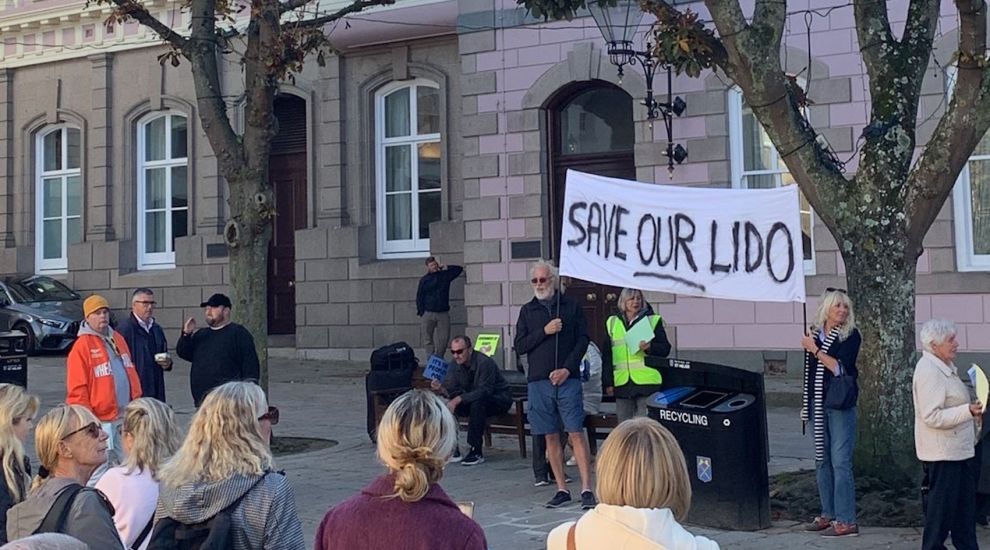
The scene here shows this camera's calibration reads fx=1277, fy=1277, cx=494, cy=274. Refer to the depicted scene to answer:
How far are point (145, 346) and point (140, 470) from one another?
4935 mm

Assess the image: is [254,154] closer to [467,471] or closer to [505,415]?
[505,415]

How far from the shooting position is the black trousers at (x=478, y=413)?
40.8 ft

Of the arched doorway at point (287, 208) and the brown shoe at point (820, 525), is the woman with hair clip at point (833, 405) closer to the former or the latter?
the brown shoe at point (820, 525)

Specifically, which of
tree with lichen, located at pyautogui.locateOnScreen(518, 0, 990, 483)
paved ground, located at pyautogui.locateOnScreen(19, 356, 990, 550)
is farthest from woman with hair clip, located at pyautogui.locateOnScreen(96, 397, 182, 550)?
tree with lichen, located at pyautogui.locateOnScreen(518, 0, 990, 483)

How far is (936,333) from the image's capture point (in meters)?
7.85

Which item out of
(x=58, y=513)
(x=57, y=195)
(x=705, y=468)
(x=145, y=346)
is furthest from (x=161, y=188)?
(x=58, y=513)

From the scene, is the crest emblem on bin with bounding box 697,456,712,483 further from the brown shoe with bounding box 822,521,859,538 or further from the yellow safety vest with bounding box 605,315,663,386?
the yellow safety vest with bounding box 605,315,663,386

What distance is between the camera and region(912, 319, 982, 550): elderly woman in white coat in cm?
778

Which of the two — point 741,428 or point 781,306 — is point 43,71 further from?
point 741,428

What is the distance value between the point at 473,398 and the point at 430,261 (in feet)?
27.2

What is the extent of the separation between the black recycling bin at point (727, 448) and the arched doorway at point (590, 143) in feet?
34.2

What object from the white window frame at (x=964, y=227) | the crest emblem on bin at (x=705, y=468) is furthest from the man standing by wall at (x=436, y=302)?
the crest emblem on bin at (x=705, y=468)

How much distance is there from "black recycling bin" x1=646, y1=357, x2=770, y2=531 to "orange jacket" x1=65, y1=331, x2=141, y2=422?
4015 millimetres

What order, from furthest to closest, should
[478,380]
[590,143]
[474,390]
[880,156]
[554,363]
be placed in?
1. [590,143]
2. [478,380]
3. [474,390]
4. [554,363]
5. [880,156]
